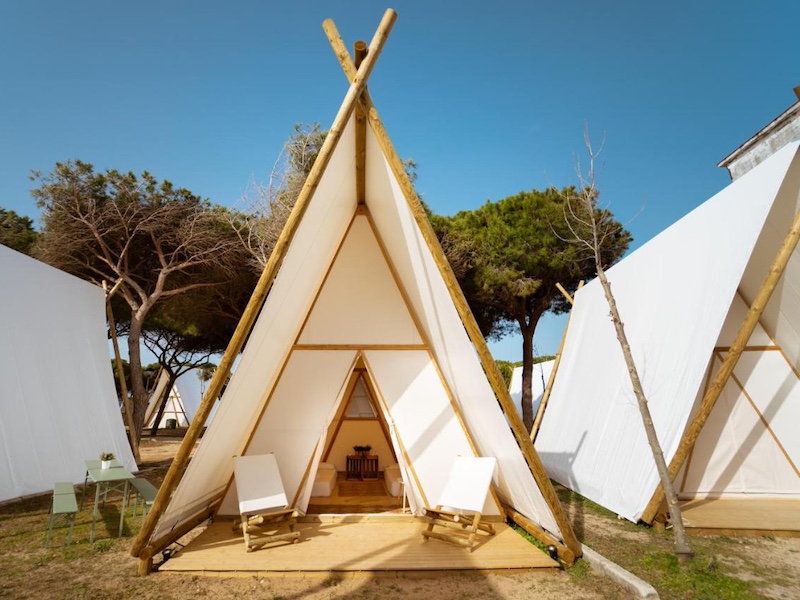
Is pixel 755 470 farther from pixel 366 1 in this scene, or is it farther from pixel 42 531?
pixel 42 531

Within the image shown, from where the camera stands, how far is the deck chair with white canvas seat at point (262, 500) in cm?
388

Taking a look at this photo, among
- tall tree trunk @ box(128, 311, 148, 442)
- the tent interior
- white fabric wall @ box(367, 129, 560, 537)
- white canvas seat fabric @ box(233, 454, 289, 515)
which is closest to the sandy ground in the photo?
white fabric wall @ box(367, 129, 560, 537)

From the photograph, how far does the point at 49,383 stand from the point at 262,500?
16.0ft

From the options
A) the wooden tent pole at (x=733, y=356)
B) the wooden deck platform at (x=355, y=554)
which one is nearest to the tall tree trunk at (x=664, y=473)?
the wooden tent pole at (x=733, y=356)

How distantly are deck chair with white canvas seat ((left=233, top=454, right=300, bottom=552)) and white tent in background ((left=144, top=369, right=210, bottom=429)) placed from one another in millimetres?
16470

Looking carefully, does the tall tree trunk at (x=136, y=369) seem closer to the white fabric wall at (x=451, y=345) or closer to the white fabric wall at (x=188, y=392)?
the white fabric wall at (x=451, y=345)

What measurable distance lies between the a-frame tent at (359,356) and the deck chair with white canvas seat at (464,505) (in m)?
0.26

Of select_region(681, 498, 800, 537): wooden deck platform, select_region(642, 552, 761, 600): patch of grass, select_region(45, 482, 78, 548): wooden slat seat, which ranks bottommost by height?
select_region(681, 498, 800, 537): wooden deck platform

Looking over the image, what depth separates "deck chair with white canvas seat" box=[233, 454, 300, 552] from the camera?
388 centimetres

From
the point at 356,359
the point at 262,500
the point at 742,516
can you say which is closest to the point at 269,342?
the point at 356,359

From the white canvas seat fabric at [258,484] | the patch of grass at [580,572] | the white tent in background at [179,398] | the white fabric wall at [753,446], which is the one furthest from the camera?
the white tent in background at [179,398]

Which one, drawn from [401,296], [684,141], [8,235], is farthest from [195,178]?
[684,141]

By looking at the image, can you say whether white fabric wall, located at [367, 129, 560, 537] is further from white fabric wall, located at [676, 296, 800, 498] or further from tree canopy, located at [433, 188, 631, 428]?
tree canopy, located at [433, 188, 631, 428]

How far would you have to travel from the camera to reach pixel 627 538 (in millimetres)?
3900
